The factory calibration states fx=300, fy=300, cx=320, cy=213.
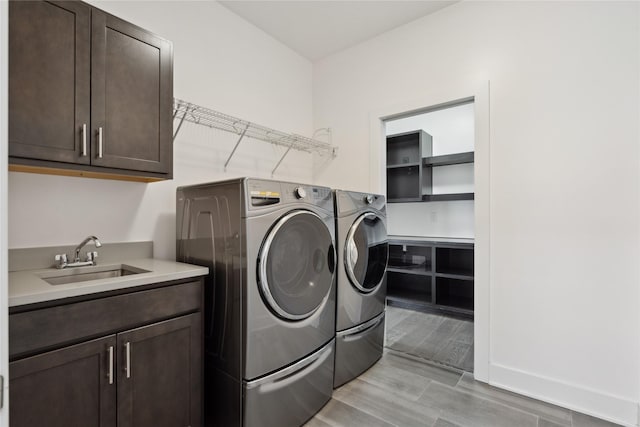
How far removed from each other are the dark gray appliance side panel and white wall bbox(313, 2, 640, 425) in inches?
68.2

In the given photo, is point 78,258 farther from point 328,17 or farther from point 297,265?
point 328,17

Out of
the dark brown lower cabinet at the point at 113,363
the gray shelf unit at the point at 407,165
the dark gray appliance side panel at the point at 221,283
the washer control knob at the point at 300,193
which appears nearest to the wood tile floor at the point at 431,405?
the dark gray appliance side panel at the point at 221,283

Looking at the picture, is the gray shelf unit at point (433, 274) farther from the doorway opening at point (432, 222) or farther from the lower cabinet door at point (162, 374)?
the lower cabinet door at point (162, 374)

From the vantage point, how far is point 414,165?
3.52 meters

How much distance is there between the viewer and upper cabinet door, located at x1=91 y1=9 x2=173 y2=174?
52.6 inches

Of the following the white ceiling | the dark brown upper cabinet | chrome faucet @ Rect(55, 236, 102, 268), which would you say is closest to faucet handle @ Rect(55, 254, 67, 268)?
chrome faucet @ Rect(55, 236, 102, 268)

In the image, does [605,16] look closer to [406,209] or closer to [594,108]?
[594,108]

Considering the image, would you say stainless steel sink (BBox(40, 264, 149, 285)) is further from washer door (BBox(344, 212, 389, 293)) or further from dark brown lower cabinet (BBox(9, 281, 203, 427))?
washer door (BBox(344, 212, 389, 293))

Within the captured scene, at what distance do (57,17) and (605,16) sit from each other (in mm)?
2796

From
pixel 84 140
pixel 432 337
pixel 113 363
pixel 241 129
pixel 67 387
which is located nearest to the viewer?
pixel 67 387

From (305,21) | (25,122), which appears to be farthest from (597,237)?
(25,122)

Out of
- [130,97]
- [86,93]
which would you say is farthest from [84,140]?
[130,97]

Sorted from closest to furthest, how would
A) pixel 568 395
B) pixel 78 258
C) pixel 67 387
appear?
pixel 67 387
pixel 78 258
pixel 568 395

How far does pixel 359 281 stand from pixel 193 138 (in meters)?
1.58
